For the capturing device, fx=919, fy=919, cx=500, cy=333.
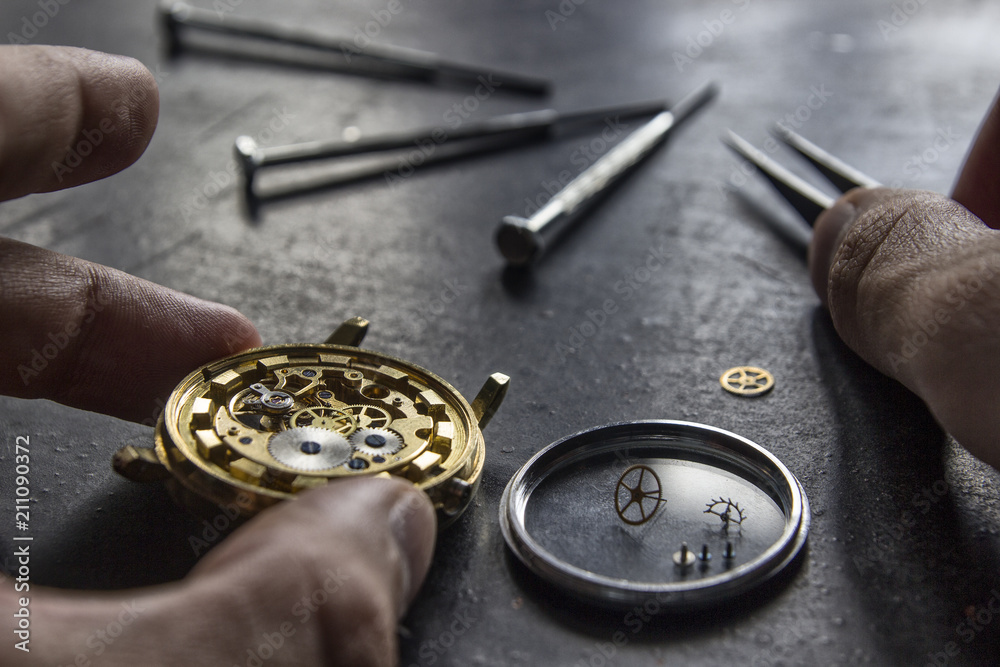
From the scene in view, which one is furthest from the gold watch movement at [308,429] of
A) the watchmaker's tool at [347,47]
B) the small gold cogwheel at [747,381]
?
the watchmaker's tool at [347,47]

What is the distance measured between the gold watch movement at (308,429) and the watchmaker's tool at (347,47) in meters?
1.66

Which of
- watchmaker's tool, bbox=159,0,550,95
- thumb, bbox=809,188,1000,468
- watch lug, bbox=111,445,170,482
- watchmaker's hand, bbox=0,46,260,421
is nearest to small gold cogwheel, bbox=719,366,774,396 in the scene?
thumb, bbox=809,188,1000,468

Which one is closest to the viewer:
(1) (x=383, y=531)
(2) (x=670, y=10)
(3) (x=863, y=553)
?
(1) (x=383, y=531)

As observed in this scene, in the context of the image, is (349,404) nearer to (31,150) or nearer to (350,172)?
(31,150)

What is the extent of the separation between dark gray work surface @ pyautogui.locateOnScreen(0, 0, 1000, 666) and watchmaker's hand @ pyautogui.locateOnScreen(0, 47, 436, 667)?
0.12m

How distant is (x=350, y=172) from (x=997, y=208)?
127cm

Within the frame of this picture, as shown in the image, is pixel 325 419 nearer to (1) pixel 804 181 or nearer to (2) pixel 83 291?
(2) pixel 83 291

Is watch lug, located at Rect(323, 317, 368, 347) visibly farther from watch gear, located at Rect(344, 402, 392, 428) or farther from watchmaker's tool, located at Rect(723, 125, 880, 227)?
watchmaker's tool, located at Rect(723, 125, 880, 227)

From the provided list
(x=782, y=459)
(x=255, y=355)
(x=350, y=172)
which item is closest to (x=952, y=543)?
(x=782, y=459)

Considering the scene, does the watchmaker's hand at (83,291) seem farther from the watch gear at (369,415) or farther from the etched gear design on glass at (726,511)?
the etched gear design on glass at (726,511)

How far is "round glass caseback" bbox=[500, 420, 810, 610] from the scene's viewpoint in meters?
0.87

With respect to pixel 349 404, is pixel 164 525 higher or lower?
lower

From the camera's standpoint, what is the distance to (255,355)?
42.4 inches

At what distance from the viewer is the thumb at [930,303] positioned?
899 mm
